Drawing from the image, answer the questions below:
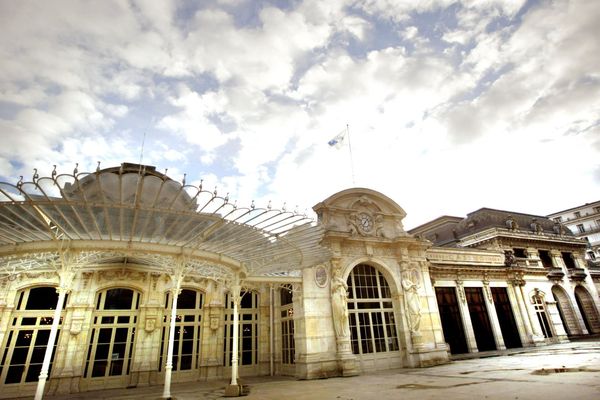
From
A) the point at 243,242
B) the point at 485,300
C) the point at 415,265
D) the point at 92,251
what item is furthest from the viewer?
the point at 485,300

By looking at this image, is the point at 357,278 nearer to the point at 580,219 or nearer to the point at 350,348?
the point at 350,348

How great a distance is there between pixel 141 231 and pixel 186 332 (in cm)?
721

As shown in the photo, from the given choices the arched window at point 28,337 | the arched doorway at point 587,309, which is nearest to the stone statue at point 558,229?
the arched doorway at point 587,309

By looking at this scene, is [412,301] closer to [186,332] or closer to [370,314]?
[370,314]

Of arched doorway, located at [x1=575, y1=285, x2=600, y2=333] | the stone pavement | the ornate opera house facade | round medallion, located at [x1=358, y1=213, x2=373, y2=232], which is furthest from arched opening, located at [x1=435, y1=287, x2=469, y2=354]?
arched doorway, located at [x1=575, y1=285, x2=600, y2=333]

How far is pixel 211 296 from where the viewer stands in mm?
13969

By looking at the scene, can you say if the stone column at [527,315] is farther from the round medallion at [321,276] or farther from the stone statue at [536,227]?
the round medallion at [321,276]

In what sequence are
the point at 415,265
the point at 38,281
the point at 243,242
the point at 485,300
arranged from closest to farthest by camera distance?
the point at 243,242 → the point at 38,281 → the point at 415,265 → the point at 485,300

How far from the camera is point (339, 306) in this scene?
40.8 feet

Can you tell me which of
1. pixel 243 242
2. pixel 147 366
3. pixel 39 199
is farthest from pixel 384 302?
pixel 39 199

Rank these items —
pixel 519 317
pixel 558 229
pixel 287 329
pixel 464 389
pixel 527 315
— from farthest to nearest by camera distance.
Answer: pixel 558 229 < pixel 527 315 < pixel 519 317 < pixel 287 329 < pixel 464 389

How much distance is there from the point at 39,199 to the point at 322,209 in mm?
9978

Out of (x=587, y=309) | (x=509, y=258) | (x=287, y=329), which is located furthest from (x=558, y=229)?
(x=287, y=329)

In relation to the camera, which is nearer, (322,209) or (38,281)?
(38,281)
